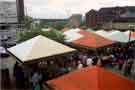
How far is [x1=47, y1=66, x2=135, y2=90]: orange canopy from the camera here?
5.76m

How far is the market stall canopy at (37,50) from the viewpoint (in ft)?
30.3

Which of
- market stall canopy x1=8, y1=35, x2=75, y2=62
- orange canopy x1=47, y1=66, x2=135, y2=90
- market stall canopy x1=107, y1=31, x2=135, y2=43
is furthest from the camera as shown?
market stall canopy x1=107, y1=31, x2=135, y2=43

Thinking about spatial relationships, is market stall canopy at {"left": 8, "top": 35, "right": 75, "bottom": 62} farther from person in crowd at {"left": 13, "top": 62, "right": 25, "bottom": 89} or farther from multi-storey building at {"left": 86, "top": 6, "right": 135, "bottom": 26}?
multi-storey building at {"left": 86, "top": 6, "right": 135, "bottom": 26}

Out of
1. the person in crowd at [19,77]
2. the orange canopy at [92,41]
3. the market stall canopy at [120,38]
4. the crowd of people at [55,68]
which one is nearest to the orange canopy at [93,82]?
the crowd of people at [55,68]

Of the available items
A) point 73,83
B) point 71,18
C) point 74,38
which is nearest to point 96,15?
point 71,18

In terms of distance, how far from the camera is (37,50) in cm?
955

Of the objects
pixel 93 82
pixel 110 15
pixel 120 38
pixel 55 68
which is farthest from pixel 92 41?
pixel 110 15

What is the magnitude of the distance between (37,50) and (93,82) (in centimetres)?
418

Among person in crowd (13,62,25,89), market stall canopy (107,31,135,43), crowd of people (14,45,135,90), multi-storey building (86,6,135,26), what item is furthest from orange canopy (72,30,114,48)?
multi-storey building (86,6,135,26)

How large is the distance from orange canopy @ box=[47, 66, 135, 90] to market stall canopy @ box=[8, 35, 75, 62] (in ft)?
9.88

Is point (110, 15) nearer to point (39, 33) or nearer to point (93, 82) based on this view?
point (39, 33)

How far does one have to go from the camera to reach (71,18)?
3275 inches

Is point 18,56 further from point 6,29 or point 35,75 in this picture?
point 6,29

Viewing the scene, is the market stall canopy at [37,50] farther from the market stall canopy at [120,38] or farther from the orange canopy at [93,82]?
the market stall canopy at [120,38]
